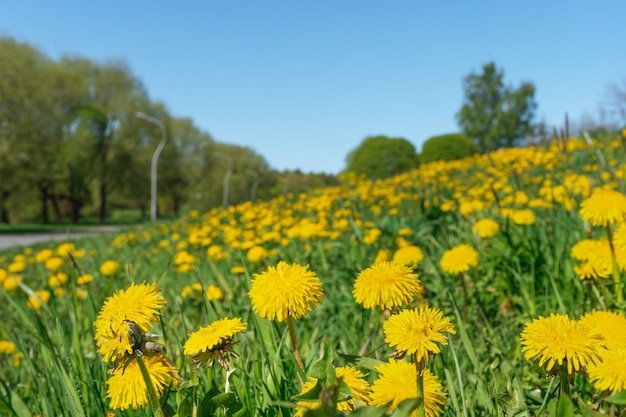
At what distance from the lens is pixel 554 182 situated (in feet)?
15.5

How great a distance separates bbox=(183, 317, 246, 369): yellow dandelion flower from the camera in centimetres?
76

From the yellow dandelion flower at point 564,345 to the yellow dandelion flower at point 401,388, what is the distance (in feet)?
0.50

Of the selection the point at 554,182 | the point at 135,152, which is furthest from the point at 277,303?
the point at 135,152

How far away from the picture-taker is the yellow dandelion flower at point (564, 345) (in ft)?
2.31

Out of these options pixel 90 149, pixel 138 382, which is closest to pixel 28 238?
pixel 90 149

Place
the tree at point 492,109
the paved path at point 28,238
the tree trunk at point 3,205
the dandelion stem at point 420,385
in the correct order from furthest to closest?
the tree at point 492,109 → the tree trunk at point 3,205 → the paved path at point 28,238 → the dandelion stem at point 420,385

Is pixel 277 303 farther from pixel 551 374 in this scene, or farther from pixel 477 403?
pixel 477 403

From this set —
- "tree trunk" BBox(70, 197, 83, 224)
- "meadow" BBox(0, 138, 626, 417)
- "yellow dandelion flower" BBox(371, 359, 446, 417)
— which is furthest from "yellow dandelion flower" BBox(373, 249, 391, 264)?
"tree trunk" BBox(70, 197, 83, 224)

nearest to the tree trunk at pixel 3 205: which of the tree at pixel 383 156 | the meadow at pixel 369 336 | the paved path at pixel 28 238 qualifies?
the paved path at pixel 28 238

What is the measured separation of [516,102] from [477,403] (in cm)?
5582

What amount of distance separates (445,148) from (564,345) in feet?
57.7

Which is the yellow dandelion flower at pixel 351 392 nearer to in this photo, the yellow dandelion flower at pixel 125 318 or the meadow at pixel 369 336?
the meadow at pixel 369 336

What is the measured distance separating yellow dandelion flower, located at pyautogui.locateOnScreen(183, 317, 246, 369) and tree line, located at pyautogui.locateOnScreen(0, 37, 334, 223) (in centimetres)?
1676

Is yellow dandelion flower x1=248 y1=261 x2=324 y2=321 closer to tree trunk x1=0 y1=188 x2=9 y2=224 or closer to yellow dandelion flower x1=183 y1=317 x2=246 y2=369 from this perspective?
yellow dandelion flower x1=183 y1=317 x2=246 y2=369
